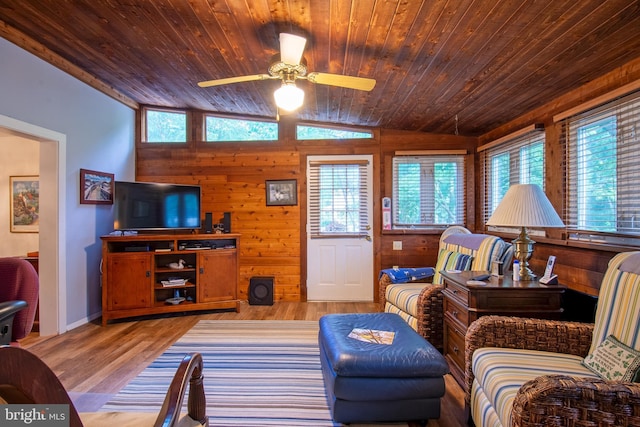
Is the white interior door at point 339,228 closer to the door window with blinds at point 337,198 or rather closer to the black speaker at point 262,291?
the door window with blinds at point 337,198

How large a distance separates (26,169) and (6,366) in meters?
5.13

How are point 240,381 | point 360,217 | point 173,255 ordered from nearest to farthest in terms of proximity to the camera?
point 240,381 → point 173,255 → point 360,217

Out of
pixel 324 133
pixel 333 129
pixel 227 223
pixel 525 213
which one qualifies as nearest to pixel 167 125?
pixel 227 223

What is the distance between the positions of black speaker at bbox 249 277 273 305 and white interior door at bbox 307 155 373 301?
0.54 metres

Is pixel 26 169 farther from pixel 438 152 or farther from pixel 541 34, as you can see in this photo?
pixel 541 34

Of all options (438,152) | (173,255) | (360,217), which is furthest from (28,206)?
(438,152)

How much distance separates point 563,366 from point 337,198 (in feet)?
10.5

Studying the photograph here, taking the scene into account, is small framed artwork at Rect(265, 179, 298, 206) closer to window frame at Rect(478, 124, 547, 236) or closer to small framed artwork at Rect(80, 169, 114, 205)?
small framed artwork at Rect(80, 169, 114, 205)

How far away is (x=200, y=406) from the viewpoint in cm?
117

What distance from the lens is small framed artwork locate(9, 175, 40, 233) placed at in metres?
4.28

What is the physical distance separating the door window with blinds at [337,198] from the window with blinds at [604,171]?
2.34 m

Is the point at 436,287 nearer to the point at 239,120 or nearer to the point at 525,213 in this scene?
the point at 525,213

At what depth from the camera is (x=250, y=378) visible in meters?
2.39

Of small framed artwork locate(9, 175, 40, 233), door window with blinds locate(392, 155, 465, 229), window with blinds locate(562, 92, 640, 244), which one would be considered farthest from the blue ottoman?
small framed artwork locate(9, 175, 40, 233)
